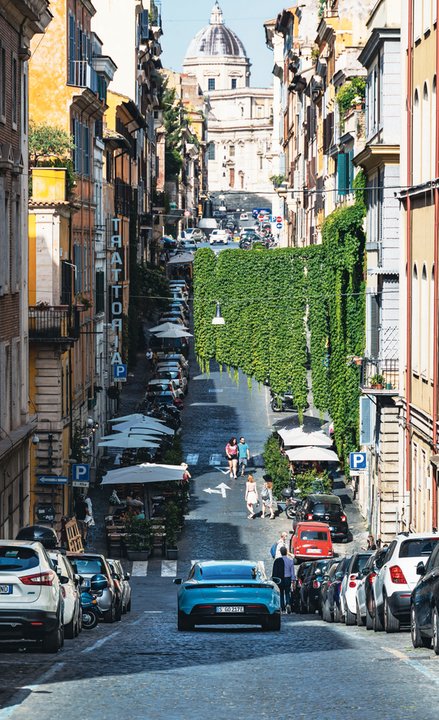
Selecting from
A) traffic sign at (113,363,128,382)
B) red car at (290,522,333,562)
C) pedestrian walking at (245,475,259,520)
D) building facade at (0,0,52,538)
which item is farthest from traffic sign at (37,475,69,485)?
traffic sign at (113,363,128,382)

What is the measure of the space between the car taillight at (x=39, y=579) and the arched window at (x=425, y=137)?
1827cm

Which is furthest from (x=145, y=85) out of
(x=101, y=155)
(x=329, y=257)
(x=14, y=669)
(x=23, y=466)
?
(x=14, y=669)

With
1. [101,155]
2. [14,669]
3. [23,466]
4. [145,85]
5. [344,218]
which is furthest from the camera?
[145,85]

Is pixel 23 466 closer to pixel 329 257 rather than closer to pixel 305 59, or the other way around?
pixel 329 257

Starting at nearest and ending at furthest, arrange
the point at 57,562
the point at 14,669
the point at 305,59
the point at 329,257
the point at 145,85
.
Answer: the point at 14,669 → the point at 57,562 → the point at 329,257 → the point at 305,59 → the point at 145,85

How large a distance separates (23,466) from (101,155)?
83.9 ft

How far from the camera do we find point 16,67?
1452 inches

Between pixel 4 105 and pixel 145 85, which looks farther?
pixel 145 85

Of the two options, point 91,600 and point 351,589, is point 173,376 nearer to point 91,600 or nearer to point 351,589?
point 91,600

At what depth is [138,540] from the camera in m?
45.5

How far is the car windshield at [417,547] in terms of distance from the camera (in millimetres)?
21719

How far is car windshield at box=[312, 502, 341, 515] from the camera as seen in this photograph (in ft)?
157

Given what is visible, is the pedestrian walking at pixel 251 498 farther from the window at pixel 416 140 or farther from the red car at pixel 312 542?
the window at pixel 416 140

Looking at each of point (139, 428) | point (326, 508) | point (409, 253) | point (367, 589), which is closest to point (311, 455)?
point (139, 428)
